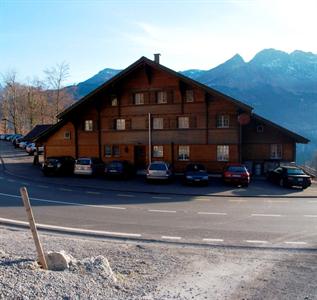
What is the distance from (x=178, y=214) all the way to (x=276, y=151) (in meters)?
21.1

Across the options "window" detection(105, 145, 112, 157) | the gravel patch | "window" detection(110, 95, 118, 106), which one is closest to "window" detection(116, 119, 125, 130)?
"window" detection(110, 95, 118, 106)

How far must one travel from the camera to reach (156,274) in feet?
24.8

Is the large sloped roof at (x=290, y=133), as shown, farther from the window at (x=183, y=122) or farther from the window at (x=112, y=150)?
the window at (x=112, y=150)

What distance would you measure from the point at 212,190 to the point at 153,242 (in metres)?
15.6

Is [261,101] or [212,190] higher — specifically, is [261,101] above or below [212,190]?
above

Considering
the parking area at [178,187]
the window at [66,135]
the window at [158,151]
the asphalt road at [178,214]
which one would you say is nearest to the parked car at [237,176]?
the parking area at [178,187]

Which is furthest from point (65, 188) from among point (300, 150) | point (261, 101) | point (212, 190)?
point (261, 101)

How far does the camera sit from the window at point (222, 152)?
3488 centimetres

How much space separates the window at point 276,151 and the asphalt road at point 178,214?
9204mm

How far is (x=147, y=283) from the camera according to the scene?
6.98 m

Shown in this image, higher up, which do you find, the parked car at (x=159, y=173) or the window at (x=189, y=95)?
the window at (x=189, y=95)

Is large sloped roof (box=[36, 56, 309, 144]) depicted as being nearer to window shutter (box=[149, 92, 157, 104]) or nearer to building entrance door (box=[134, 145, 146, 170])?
window shutter (box=[149, 92, 157, 104])

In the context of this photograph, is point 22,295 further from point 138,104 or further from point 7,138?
point 7,138

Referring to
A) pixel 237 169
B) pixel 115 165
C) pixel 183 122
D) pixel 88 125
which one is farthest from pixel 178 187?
pixel 88 125
